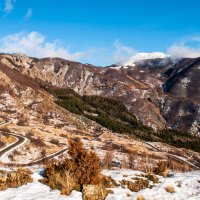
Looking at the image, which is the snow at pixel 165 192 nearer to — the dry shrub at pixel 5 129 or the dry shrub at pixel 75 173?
the dry shrub at pixel 75 173

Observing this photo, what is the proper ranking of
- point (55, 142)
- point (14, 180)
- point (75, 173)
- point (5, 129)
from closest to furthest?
point (14, 180), point (75, 173), point (55, 142), point (5, 129)

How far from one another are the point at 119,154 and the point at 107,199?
99520 millimetres

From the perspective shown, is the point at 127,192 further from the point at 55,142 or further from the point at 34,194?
the point at 55,142

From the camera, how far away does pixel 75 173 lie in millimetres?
26656

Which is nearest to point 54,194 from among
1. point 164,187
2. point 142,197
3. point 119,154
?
point 142,197

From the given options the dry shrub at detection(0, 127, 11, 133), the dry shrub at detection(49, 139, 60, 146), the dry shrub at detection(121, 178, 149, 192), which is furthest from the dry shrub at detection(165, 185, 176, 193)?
the dry shrub at detection(0, 127, 11, 133)

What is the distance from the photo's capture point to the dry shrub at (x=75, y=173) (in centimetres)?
2491

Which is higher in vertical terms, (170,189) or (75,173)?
(75,173)

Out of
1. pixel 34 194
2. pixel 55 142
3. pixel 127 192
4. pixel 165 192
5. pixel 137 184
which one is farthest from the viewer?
pixel 55 142

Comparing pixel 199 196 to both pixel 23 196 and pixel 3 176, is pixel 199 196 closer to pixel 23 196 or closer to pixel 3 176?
pixel 23 196

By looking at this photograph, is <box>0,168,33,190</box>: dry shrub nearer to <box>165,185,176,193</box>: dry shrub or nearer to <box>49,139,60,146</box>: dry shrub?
<box>165,185,176,193</box>: dry shrub

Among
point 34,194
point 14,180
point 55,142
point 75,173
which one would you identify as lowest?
point 55,142

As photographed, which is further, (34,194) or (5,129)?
(5,129)

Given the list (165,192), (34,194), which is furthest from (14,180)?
(165,192)
